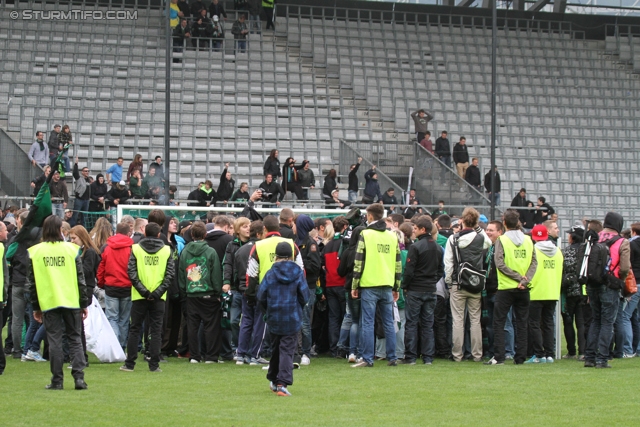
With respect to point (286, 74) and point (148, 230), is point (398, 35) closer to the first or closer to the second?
point (286, 74)

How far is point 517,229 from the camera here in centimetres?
1225

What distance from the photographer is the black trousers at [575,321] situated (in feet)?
43.3

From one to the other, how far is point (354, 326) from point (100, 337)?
3158 millimetres

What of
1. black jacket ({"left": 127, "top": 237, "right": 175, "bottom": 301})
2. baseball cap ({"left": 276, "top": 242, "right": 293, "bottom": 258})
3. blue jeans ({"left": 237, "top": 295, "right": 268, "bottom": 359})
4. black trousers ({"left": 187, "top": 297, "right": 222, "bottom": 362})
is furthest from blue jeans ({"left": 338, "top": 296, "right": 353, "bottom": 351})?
baseball cap ({"left": 276, "top": 242, "right": 293, "bottom": 258})

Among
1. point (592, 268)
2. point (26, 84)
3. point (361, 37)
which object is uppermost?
point (361, 37)

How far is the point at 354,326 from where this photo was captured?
1239 centimetres

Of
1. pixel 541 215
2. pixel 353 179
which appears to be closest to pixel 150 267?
pixel 353 179

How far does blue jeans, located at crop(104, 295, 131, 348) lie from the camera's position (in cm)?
1224

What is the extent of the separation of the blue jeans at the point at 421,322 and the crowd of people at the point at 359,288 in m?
0.02

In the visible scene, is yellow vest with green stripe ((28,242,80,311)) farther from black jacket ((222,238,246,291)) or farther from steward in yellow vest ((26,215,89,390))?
black jacket ((222,238,246,291))

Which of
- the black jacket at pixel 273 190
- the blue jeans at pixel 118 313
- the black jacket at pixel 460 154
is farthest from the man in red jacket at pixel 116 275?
the black jacket at pixel 460 154

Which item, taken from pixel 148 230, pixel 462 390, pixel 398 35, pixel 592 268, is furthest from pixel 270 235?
pixel 398 35

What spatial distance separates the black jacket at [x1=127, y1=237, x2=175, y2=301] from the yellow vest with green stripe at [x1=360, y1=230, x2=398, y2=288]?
2352 millimetres

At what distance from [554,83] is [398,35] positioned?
18.8 feet
